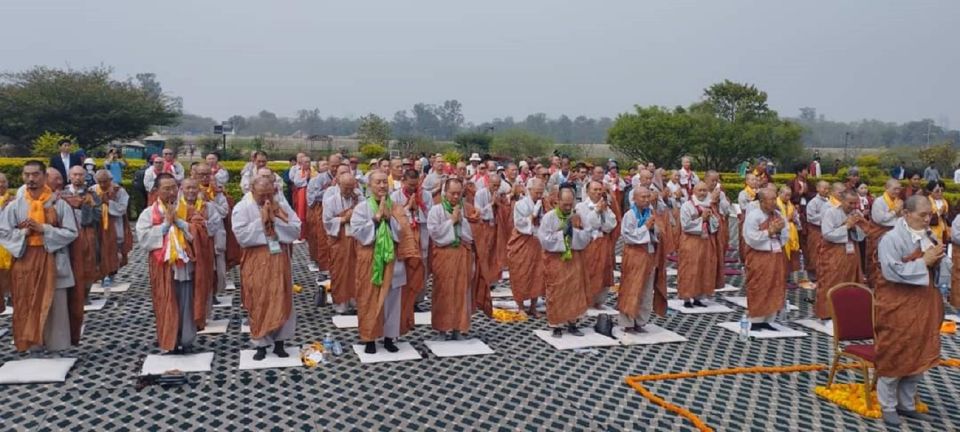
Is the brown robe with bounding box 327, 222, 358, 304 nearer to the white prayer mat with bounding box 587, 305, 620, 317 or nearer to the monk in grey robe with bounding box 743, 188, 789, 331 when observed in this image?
the white prayer mat with bounding box 587, 305, 620, 317

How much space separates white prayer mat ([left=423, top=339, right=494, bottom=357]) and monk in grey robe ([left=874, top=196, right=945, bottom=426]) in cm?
330

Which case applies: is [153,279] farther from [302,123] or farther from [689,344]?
[302,123]

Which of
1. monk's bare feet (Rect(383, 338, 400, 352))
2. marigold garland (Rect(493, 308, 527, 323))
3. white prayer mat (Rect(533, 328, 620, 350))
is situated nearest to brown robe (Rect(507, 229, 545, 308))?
marigold garland (Rect(493, 308, 527, 323))

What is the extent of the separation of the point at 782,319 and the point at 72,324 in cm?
751

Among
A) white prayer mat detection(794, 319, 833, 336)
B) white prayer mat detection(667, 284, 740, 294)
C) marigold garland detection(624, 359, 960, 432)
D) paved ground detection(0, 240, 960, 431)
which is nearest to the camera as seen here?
paved ground detection(0, 240, 960, 431)

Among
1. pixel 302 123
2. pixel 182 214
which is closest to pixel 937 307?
pixel 182 214

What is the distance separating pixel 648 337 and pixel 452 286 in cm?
217

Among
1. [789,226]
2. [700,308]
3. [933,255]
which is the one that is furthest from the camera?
[789,226]

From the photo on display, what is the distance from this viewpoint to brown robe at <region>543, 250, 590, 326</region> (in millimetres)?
7195

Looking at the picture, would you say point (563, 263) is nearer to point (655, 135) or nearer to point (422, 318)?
point (422, 318)

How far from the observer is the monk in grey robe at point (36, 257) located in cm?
607

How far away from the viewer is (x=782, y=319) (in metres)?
8.26

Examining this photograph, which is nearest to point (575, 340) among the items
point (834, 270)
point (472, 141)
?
point (834, 270)

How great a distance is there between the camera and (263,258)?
Result: 6.10m
